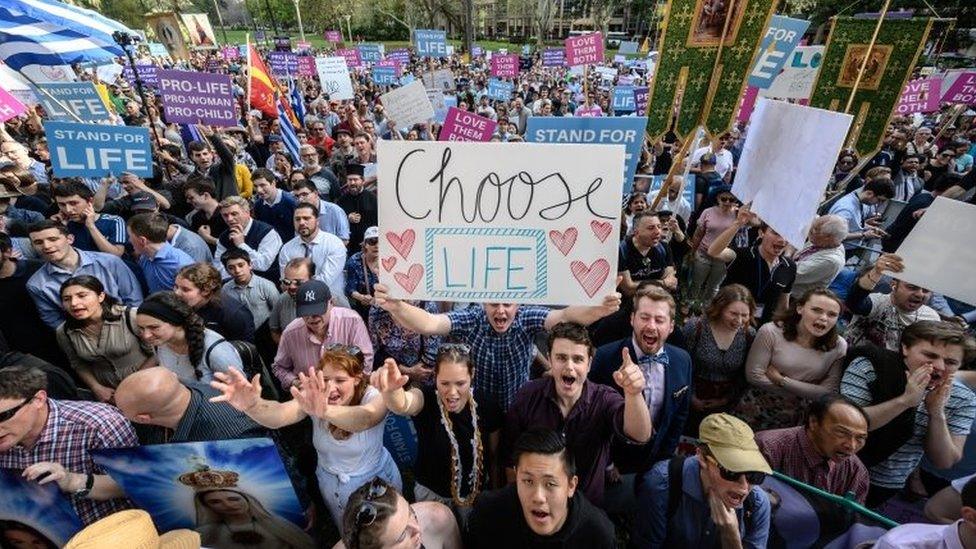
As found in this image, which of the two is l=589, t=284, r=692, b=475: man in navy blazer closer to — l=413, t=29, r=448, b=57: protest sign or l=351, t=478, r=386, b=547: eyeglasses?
l=351, t=478, r=386, b=547: eyeglasses

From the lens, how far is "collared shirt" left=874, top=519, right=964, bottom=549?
1825 millimetres

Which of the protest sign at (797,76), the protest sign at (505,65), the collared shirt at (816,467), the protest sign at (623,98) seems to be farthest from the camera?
the protest sign at (505,65)

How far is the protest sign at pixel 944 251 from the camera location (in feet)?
9.00

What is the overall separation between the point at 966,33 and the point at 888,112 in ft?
129

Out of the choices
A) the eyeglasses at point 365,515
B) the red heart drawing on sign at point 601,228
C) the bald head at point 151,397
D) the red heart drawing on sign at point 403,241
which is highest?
the red heart drawing on sign at point 601,228

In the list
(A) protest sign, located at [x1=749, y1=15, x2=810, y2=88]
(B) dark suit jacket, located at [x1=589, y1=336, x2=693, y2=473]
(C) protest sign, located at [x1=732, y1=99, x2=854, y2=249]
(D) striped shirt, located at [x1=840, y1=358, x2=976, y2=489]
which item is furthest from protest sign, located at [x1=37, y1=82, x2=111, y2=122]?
(A) protest sign, located at [x1=749, y1=15, x2=810, y2=88]

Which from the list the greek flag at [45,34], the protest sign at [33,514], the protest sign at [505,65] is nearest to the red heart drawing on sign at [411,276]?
the protest sign at [33,514]

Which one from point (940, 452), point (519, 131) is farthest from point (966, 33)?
point (940, 452)

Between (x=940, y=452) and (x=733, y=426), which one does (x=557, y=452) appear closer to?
(x=733, y=426)

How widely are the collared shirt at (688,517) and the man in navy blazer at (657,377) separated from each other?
0.39 meters

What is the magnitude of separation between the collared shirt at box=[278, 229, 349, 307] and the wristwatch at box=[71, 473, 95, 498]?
7.29 ft

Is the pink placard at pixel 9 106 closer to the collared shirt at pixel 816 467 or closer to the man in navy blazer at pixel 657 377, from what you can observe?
the man in navy blazer at pixel 657 377

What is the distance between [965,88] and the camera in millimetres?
9422

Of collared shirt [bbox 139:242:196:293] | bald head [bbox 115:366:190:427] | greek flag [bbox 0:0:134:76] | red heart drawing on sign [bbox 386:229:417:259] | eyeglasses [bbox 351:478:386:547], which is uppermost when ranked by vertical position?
greek flag [bbox 0:0:134:76]
